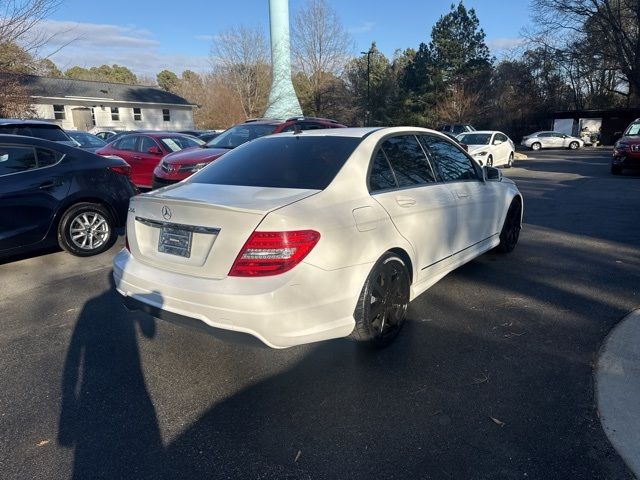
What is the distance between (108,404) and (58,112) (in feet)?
139

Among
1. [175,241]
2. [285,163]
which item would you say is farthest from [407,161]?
[175,241]

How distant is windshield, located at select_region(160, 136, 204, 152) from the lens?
11.2 metres

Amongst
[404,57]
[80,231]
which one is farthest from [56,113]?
[404,57]

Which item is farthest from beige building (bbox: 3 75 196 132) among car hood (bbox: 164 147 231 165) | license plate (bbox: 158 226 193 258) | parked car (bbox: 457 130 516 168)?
license plate (bbox: 158 226 193 258)

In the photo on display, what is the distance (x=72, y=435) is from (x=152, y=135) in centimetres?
1004

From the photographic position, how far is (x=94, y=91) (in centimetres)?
4066

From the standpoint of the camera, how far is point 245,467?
2.28 m

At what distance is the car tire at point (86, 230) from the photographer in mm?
5711

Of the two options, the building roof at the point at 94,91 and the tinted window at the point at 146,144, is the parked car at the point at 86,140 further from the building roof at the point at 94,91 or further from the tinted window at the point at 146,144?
the building roof at the point at 94,91

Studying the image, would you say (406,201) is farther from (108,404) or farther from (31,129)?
(31,129)

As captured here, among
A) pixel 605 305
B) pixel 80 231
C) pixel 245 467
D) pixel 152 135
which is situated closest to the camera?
pixel 245 467

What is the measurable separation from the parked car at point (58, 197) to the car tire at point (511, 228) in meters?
5.14

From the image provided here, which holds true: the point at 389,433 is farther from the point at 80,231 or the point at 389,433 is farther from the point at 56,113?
the point at 56,113

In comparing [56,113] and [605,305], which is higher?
[56,113]
